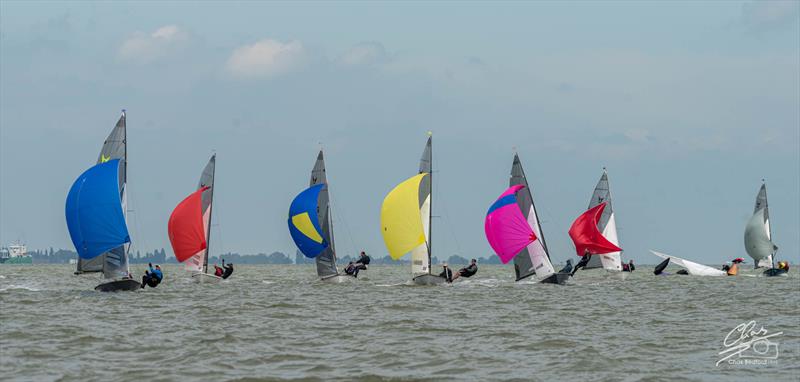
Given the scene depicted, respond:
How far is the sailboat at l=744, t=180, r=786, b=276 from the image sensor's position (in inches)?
3118

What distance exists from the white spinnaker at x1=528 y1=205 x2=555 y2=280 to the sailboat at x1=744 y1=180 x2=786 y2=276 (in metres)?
34.8

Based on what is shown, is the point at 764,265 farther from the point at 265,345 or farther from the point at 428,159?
the point at 265,345

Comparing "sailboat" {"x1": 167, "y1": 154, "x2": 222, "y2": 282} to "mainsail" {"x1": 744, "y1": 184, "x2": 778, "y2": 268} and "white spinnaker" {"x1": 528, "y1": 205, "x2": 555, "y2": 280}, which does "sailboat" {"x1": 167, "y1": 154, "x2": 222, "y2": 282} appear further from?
"mainsail" {"x1": 744, "y1": 184, "x2": 778, "y2": 268}

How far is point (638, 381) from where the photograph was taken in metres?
19.7

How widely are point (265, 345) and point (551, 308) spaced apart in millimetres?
14579

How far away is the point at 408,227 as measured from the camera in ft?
156

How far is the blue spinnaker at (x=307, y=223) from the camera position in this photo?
52.8 m

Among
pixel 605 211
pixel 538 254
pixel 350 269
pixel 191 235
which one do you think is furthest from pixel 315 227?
pixel 605 211

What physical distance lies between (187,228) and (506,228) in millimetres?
16260

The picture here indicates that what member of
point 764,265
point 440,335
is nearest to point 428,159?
point 440,335

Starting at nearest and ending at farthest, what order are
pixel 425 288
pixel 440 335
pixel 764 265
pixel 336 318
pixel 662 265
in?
pixel 440 335 < pixel 336 318 < pixel 425 288 < pixel 662 265 < pixel 764 265

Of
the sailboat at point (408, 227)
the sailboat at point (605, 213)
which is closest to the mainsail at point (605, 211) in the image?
the sailboat at point (605, 213)

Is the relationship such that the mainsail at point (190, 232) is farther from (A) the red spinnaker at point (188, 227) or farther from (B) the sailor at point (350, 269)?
(B) the sailor at point (350, 269)
